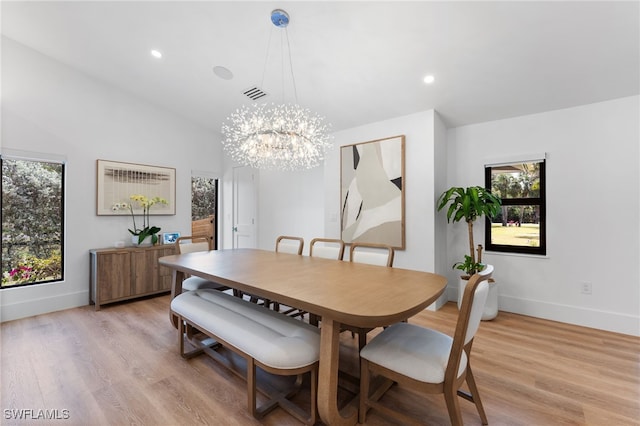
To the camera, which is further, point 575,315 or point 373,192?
point 373,192

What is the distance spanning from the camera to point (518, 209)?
3502mm

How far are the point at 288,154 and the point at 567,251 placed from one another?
3303 millimetres

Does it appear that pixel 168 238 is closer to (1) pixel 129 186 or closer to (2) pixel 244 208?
(1) pixel 129 186

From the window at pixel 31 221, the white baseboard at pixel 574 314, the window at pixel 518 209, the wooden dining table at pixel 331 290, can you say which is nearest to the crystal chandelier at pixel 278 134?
the wooden dining table at pixel 331 290

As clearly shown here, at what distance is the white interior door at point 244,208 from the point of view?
5266 millimetres

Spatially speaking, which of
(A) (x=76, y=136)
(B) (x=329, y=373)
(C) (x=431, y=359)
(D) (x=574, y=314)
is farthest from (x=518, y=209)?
(A) (x=76, y=136)

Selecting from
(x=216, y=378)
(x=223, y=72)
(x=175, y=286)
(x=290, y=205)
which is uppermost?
(x=223, y=72)

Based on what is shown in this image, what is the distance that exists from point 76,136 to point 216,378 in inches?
147

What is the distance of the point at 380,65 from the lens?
113 inches

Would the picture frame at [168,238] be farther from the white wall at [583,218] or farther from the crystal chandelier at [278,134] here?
the white wall at [583,218]

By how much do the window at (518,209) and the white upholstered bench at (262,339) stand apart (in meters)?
3.03

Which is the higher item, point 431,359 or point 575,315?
point 431,359

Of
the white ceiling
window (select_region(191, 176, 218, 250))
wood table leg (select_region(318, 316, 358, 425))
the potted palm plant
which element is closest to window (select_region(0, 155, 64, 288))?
the white ceiling

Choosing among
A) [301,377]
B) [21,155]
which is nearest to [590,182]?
[301,377]
